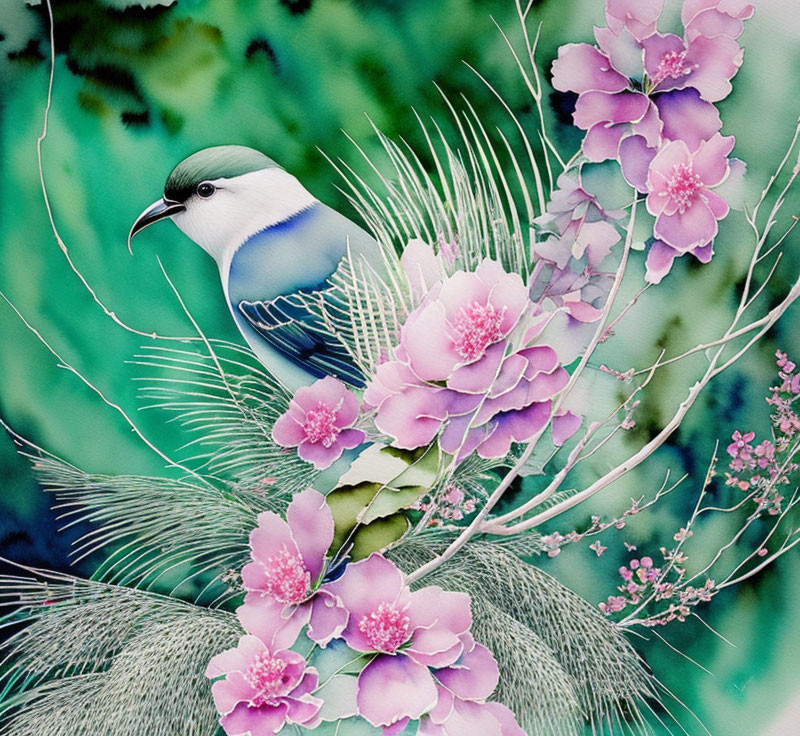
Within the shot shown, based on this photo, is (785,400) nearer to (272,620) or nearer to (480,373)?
(480,373)

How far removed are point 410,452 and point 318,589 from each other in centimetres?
14

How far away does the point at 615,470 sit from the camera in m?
0.66

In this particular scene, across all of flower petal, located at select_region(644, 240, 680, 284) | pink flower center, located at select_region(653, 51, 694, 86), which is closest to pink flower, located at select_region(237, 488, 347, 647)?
flower petal, located at select_region(644, 240, 680, 284)

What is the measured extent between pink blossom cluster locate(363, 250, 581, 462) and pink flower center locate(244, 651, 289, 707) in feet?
0.71

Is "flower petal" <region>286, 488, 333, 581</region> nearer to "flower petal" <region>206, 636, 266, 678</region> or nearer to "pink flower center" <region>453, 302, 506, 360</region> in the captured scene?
"flower petal" <region>206, 636, 266, 678</region>

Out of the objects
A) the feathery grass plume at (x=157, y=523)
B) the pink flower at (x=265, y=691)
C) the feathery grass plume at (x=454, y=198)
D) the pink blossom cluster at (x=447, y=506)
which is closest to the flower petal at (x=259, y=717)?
the pink flower at (x=265, y=691)

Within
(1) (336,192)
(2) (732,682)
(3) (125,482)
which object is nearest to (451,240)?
(1) (336,192)

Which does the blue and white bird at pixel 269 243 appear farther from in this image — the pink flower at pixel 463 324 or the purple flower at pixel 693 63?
the purple flower at pixel 693 63

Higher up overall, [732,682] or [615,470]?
[615,470]

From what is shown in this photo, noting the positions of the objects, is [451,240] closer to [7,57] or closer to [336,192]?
[336,192]

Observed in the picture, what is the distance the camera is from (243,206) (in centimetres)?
63

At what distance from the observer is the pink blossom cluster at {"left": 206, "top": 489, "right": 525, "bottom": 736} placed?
2.01 ft

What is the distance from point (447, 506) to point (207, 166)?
371 mm

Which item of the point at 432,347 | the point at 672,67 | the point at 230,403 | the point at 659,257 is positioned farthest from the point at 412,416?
the point at 672,67
